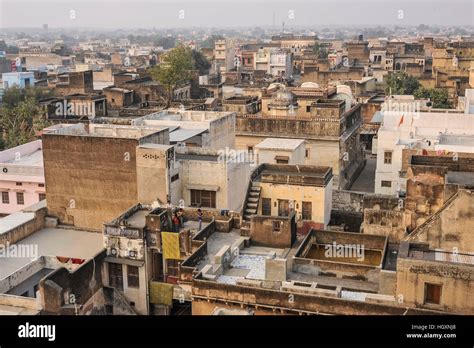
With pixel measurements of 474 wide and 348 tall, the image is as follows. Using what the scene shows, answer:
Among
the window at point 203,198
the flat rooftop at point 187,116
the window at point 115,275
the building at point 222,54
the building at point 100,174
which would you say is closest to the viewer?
the window at point 115,275

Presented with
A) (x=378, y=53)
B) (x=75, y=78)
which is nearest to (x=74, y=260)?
(x=75, y=78)

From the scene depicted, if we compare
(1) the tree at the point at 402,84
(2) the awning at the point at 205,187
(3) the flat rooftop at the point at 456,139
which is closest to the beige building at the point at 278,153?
(2) the awning at the point at 205,187

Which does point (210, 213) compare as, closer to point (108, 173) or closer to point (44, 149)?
point (108, 173)

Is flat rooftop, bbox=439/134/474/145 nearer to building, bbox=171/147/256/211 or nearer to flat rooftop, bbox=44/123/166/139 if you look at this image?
building, bbox=171/147/256/211

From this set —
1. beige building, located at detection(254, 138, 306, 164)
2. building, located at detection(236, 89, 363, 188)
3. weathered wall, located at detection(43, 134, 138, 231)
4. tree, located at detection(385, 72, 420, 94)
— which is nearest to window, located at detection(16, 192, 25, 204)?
weathered wall, located at detection(43, 134, 138, 231)

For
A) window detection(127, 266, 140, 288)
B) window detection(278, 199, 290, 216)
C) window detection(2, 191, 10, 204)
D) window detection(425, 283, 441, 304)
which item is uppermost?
window detection(425, 283, 441, 304)

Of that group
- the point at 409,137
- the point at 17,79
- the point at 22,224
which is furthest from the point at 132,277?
the point at 17,79

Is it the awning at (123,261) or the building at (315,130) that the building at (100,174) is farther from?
the building at (315,130)
